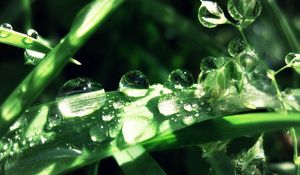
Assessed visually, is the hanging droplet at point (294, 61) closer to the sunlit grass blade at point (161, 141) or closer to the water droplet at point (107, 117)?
the sunlit grass blade at point (161, 141)

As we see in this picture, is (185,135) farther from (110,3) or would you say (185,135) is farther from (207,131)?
(110,3)

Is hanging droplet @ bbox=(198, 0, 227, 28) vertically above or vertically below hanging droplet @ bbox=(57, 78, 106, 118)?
above

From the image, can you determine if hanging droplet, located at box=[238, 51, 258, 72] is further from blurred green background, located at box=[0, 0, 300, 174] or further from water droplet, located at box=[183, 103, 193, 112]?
blurred green background, located at box=[0, 0, 300, 174]

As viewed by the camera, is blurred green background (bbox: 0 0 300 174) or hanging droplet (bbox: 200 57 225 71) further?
blurred green background (bbox: 0 0 300 174)

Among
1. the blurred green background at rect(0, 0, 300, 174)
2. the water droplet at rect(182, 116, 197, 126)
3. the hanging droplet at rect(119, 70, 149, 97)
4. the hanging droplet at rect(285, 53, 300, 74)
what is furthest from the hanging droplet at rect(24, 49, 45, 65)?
the blurred green background at rect(0, 0, 300, 174)

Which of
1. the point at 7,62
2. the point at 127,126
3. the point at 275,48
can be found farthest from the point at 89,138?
the point at 275,48

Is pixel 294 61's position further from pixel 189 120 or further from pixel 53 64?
pixel 53 64
